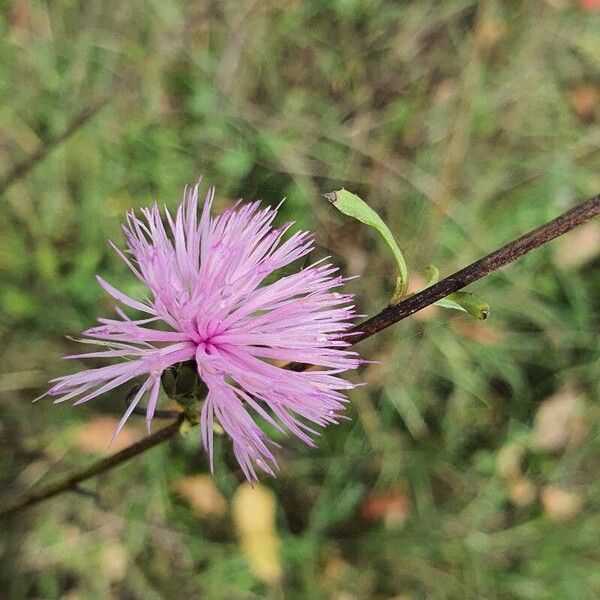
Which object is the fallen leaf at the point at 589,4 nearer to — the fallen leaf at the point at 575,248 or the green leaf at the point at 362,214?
the fallen leaf at the point at 575,248

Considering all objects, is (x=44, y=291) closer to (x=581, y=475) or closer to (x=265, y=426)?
(x=265, y=426)

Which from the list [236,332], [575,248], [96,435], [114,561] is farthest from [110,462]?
[575,248]

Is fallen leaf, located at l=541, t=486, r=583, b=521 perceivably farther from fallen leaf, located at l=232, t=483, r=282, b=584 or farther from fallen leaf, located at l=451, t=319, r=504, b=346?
fallen leaf, located at l=232, t=483, r=282, b=584

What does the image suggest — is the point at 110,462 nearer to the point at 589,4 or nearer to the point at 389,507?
the point at 389,507

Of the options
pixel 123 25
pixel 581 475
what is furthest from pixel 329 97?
pixel 581 475

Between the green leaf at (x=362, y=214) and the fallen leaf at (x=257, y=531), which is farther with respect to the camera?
the fallen leaf at (x=257, y=531)

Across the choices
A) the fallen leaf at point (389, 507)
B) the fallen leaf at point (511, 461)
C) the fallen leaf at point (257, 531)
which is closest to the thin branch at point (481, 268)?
the fallen leaf at point (257, 531)
